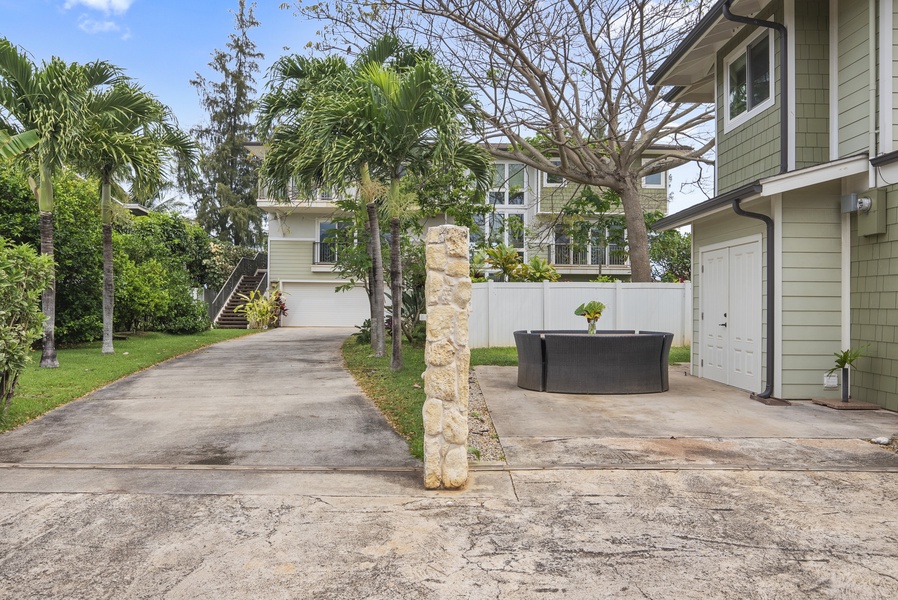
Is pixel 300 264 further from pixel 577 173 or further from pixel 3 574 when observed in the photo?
pixel 3 574

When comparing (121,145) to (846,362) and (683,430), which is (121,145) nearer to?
(683,430)

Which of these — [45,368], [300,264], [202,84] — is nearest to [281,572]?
[45,368]

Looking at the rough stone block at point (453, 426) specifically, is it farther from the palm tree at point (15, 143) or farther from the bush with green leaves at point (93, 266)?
the bush with green leaves at point (93, 266)

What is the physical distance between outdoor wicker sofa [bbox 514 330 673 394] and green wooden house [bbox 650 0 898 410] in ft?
4.64

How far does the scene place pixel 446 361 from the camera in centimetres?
471

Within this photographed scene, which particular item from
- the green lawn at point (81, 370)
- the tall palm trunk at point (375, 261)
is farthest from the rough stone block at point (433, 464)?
the tall palm trunk at point (375, 261)

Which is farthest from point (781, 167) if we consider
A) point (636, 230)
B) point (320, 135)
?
point (636, 230)

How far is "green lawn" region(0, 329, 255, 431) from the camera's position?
8.04 m

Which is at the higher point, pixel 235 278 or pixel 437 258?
pixel 235 278

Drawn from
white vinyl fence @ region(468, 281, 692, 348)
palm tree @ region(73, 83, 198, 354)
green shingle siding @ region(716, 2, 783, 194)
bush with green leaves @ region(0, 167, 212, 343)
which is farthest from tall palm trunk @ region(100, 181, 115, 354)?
green shingle siding @ region(716, 2, 783, 194)

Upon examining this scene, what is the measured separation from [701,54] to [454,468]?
909 cm

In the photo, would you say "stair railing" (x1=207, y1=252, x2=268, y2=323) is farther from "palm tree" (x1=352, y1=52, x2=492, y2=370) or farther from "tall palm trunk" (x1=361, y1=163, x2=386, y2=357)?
"palm tree" (x1=352, y1=52, x2=492, y2=370)

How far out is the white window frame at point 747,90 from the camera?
352 inches

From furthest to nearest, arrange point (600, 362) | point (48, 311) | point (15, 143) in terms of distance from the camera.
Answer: point (48, 311) → point (15, 143) → point (600, 362)
